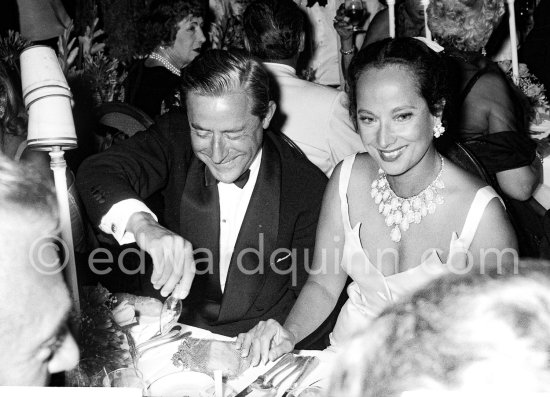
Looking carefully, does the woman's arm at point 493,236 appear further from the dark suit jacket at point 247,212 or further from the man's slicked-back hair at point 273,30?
the man's slicked-back hair at point 273,30

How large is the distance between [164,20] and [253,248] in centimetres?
289

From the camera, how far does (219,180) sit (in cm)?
255

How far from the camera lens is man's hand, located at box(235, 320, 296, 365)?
1867 mm

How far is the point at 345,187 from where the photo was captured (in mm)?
2432

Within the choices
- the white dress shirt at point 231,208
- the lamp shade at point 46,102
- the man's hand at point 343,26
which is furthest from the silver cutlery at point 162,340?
the man's hand at point 343,26

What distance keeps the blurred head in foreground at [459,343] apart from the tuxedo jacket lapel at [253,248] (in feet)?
6.47

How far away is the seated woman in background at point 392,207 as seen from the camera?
7.02 feet

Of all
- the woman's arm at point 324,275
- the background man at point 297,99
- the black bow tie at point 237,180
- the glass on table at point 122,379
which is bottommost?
the woman's arm at point 324,275

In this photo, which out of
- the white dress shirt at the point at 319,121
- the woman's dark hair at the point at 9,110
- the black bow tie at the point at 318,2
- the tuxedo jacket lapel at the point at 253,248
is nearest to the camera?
the tuxedo jacket lapel at the point at 253,248

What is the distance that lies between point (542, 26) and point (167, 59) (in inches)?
109

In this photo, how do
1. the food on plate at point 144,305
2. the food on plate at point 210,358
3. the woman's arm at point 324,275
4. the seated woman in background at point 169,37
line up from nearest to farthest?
the food on plate at point 210,358 → the food on plate at point 144,305 → the woman's arm at point 324,275 → the seated woman in background at point 169,37

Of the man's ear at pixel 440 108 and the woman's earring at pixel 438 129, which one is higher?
the man's ear at pixel 440 108

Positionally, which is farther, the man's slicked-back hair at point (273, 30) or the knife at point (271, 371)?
the man's slicked-back hair at point (273, 30)

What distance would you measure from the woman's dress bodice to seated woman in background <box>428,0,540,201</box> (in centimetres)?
72
